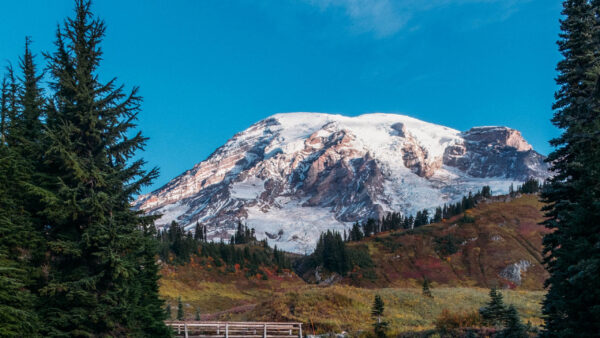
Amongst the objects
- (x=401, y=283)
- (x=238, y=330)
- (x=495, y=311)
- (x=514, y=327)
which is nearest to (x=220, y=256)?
(x=401, y=283)

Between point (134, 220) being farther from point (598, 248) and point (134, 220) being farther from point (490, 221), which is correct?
point (490, 221)

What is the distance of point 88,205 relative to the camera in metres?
15.2

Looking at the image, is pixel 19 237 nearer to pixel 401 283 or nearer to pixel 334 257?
pixel 401 283

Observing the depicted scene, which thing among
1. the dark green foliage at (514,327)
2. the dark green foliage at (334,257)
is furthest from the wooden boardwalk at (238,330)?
the dark green foliage at (334,257)

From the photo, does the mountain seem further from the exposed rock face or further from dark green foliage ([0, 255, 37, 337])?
dark green foliage ([0, 255, 37, 337])

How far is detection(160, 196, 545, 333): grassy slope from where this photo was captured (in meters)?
35.7

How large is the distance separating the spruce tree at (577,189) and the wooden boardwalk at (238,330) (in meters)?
16.7

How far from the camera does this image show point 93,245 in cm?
1534

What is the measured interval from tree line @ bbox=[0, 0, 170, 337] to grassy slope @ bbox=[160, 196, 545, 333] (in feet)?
62.4

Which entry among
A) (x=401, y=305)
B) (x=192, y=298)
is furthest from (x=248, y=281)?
(x=401, y=305)

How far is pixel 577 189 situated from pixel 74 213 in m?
18.2

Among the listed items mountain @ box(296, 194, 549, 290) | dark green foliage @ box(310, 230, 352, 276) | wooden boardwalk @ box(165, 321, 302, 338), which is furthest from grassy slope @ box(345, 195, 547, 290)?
wooden boardwalk @ box(165, 321, 302, 338)

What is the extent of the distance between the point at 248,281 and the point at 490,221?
74.8m

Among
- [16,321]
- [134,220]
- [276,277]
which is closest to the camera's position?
[16,321]
